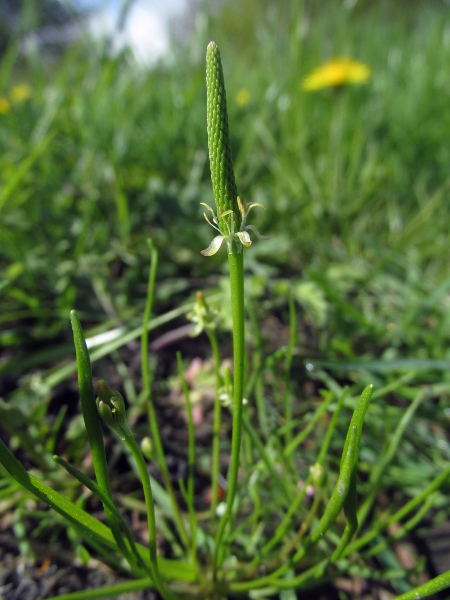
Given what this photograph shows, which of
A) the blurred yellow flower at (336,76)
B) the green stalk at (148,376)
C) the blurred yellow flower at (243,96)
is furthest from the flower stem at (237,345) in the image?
the blurred yellow flower at (243,96)

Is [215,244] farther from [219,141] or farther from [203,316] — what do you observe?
[203,316]

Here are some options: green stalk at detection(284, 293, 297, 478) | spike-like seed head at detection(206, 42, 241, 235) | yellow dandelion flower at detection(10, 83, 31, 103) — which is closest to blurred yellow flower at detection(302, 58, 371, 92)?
yellow dandelion flower at detection(10, 83, 31, 103)

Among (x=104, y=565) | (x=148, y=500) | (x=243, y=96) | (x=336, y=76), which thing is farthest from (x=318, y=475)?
(x=243, y=96)

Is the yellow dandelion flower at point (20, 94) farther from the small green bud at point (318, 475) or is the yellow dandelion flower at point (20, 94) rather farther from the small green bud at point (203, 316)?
the small green bud at point (318, 475)

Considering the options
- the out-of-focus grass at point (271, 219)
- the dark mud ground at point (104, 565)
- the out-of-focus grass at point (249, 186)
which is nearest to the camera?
the dark mud ground at point (104, 565)

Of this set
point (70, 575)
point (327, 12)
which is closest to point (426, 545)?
point (70, 575)

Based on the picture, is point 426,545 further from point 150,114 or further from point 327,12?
point 327,12

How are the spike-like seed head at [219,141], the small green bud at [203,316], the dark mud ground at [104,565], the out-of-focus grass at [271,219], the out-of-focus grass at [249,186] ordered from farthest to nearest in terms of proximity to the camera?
1. the out-of-focus grass at [249,186]
2. the out-of-focus grass at [271,219]
3. the dark mud ground at [104,565]
4. the small green bud at [203,316]
5. the spike-like seed head at [219,141]
